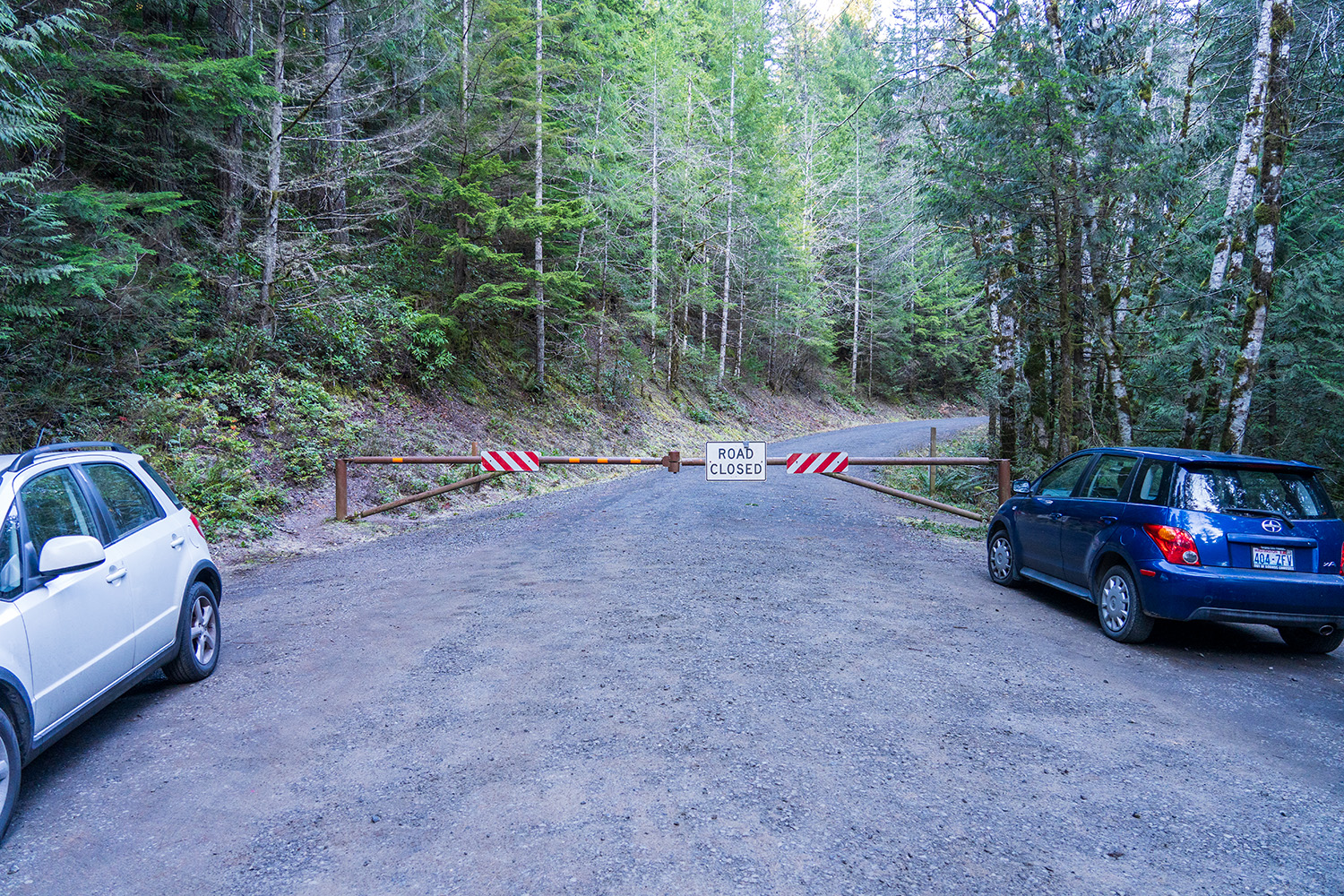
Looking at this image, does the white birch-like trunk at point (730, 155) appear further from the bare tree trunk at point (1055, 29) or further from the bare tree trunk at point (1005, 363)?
the bare tree trunk at point (1055, 29)

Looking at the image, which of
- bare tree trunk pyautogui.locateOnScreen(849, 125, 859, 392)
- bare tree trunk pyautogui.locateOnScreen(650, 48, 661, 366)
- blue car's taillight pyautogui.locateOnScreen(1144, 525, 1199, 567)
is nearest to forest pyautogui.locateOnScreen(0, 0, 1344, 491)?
bare tree trunk pyautogui.locateOnScreen(650, 48, 661, 366)

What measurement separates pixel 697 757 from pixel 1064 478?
5777 millimetres

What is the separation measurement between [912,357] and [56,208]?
50.3m

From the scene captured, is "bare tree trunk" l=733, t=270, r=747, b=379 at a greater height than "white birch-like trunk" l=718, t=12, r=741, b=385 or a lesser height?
lesser

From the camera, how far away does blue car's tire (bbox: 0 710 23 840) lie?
321 cm

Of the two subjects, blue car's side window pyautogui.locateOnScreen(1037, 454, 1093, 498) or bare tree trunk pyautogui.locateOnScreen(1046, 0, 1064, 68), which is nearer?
blue car's side window pyautogui.locateOnScreen(1037, 454, 1093, 498)

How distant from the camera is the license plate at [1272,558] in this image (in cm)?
586

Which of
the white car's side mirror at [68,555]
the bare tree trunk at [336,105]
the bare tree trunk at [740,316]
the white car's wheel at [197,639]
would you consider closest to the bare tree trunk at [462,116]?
the bare tree trunk at [336,105]

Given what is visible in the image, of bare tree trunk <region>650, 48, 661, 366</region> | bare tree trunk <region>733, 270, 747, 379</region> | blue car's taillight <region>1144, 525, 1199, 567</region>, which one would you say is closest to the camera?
blue car's taillight <region>1144, 525, 1199, 567</region>

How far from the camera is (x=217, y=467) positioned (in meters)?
10.9

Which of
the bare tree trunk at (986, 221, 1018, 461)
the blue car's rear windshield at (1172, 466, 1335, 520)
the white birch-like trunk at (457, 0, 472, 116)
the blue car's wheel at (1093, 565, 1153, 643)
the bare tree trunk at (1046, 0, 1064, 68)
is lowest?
the blue car's wheel at (1093, 565, 1153, 643)

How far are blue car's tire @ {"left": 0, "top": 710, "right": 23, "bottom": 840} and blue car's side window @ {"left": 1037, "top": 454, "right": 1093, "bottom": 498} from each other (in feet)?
26.8

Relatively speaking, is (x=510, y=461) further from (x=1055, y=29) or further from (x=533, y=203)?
(x=1055, y=29)

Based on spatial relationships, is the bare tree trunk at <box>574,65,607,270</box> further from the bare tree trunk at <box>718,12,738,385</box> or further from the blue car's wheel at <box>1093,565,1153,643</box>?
the blue car's wheel at <box>1093,565,1153,643</box>
